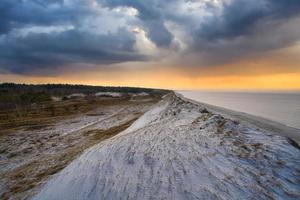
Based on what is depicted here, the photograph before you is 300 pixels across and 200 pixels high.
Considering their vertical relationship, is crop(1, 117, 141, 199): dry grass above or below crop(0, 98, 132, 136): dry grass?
above

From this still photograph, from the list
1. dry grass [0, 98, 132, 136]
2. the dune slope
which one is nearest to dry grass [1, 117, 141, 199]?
the dune slope

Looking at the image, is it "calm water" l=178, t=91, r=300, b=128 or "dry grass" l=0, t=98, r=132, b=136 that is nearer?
"calm water" l=178, t=91, r=300, b=128

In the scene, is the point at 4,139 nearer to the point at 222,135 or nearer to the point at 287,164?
the point at 222,135

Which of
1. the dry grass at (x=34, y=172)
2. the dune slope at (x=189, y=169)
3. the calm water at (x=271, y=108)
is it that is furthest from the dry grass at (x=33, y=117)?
the calm water at (x=271, y=108)

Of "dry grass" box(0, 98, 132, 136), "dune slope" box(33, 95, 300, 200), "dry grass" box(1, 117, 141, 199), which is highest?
"dune slope" box(33, 95, 300, 200)

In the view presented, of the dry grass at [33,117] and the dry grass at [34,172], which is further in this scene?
the dry grass at [33,117]

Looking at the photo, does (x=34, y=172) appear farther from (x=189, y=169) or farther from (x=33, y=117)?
(x=33, y=117)

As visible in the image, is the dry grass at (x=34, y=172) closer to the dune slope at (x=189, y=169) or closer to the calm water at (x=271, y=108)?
the dune slope at (x=189, y=169)

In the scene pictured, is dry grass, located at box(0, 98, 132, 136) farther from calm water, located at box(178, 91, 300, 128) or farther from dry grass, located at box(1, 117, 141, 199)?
calm water, located at box(178, 91, 300, 128)

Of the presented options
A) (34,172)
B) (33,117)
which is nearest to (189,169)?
(34,172)

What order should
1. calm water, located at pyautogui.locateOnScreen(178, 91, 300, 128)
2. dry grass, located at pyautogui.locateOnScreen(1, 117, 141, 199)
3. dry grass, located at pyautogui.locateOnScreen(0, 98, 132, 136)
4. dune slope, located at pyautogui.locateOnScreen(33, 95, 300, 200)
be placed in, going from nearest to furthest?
dune slope, located at pyautogui.locateOnScreen(33, 95, 300, 200) < dry grass, located at pyautogui.locateOnScreen(1, 117, 141, 199) < calm water, located at pyautogui.locateOnScreen(178, 91, 300, 128) < dry grass, located at pyautogui.locateOnScreen(0, 98, 132, 136)

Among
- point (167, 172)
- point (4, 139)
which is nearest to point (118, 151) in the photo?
point (167, 172)
